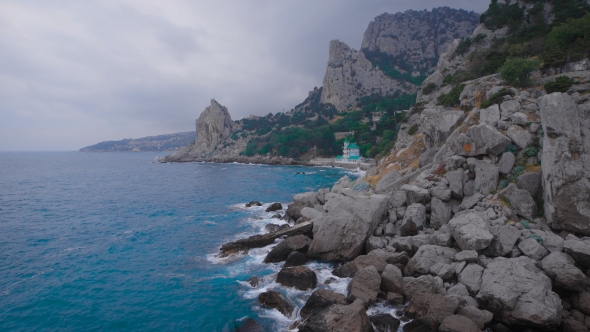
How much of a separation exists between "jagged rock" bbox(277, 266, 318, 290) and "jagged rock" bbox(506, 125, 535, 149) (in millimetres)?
14002

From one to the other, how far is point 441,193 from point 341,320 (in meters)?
10.8

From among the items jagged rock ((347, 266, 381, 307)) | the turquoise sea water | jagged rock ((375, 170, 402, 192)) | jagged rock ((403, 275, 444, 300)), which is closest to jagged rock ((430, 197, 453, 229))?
jagged rock ((403, 275, 444, 300))

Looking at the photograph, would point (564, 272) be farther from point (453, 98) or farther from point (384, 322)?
point (453, 98)

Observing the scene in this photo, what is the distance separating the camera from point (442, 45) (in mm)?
150625

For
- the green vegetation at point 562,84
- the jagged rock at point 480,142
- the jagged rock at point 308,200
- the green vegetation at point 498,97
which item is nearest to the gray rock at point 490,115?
the green vegetation at point 498,97

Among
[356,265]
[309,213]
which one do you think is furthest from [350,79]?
[356,265]

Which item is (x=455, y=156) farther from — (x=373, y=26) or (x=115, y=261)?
(x=373, y=26)

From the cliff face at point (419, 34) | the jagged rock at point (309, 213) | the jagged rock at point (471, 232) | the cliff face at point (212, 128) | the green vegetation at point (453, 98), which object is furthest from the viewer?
the cliff face at point (419, 34)

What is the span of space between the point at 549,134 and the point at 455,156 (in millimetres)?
5299

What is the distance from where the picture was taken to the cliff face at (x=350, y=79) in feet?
456

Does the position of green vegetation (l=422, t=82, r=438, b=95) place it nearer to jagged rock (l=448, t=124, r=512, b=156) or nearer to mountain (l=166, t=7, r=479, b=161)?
mountain (l=166, t=7, r=479, b=161)

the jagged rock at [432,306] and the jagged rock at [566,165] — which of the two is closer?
the jagged rock at [432,306]

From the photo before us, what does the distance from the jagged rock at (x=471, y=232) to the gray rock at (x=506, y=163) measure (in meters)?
3.86

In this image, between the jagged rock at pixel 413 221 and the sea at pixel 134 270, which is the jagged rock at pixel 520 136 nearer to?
the jagged rock at pixel 413 221
